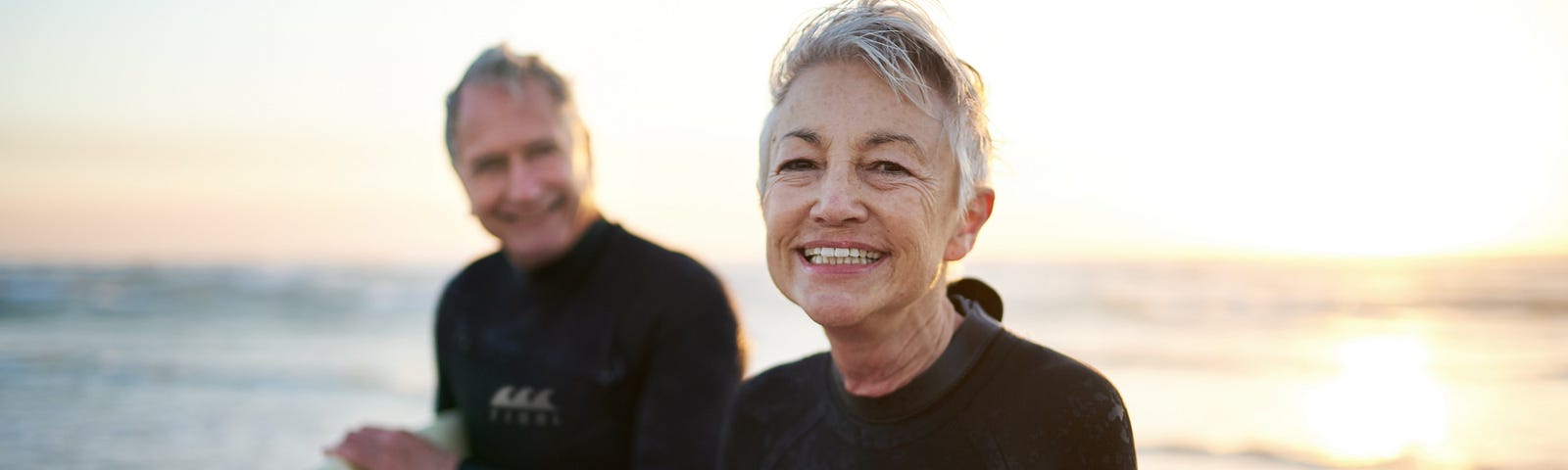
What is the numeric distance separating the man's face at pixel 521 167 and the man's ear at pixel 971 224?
1692 millimetres

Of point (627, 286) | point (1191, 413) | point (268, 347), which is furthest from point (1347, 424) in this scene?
point (268, 347)

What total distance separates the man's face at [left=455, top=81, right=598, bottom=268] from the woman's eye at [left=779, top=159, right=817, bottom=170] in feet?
5.03

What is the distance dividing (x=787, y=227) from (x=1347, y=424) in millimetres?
8060

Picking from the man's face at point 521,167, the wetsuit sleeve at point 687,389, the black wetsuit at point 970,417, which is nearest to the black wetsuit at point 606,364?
the wetsuit sleeve at point 687,389

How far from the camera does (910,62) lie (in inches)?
78.0

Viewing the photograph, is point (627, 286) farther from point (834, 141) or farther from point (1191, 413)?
point (1191, 413)

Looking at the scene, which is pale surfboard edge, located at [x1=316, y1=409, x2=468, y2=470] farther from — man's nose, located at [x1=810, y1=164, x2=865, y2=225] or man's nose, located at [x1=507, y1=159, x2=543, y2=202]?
man's nose, located at [x1=810, y1=164, x2=865, y2=225]

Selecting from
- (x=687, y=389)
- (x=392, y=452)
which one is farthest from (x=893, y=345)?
(x=392, y=452)

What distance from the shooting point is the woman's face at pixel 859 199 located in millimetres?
1956

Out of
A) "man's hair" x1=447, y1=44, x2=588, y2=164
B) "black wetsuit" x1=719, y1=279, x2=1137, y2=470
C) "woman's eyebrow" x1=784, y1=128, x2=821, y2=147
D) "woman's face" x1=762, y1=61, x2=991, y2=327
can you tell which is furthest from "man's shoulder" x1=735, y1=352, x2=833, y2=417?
"man's hair" x1=447, y1=44, x2=588, y2=164

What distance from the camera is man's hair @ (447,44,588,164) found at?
345 cm

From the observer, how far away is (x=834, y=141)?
1.98 metres

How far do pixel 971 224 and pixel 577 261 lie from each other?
1712mm

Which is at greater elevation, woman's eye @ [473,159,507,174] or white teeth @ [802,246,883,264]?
woman's eye @ [473,159,507,174]
